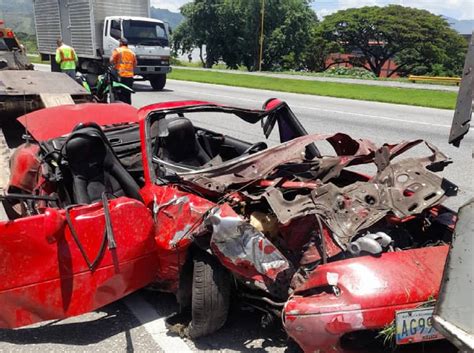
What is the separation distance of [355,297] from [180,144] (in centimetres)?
230

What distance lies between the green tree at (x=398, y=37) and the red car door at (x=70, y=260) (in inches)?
1950

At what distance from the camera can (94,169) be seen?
4117mm

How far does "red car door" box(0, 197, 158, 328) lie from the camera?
9.96 ft

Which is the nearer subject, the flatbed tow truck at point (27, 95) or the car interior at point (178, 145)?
the car interior at point (178, 145)

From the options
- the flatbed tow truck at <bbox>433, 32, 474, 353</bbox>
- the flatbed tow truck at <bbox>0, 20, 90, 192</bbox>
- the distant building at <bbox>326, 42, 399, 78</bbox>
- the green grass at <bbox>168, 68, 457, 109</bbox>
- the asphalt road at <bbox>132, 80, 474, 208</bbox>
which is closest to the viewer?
the flatbed tow truck at <bbox>433, 32, 474, 353</bbox>

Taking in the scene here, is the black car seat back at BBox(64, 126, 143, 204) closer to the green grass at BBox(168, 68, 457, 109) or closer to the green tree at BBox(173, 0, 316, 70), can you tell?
the green grass at BBox(168, 68, 457, 109)

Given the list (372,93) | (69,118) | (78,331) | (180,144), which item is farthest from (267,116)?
(372,93)

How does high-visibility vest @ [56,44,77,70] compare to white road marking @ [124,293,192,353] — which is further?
high-visibility vest @ [56,44,77,70]

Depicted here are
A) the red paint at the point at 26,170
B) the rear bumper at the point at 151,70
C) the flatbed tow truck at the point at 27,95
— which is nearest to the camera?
the red paint at the point at 26,170

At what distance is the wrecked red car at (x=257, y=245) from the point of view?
2.56 metres

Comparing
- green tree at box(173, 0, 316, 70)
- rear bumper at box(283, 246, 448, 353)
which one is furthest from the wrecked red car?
green tree at box(173, 0, 316, 70)

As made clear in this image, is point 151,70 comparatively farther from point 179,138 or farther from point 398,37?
point 398,37

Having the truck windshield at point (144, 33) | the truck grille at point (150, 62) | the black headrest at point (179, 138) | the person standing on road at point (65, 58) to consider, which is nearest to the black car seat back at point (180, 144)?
the black headrest at point (179, 138)

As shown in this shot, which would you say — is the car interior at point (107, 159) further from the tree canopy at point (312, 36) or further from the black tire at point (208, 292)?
the tree canopy at point (312, 36)
